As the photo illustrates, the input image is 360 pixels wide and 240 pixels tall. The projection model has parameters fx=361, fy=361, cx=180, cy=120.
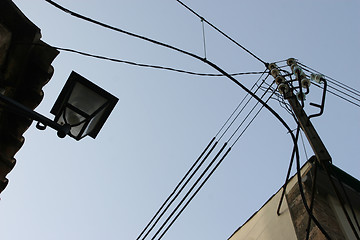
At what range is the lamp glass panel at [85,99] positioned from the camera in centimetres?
329

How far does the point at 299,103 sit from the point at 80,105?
2869 mm

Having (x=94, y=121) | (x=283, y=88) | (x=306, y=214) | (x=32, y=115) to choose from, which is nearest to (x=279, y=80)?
(x=283, y=88)

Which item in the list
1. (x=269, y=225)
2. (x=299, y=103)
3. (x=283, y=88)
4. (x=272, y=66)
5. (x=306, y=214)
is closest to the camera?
(x=299, y=103)

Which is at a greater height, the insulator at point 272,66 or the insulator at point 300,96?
the insulator at point 272,66

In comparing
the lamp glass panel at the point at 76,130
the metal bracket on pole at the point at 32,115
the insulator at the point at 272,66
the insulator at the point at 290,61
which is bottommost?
the metal bracket on pole at the point at 32,115

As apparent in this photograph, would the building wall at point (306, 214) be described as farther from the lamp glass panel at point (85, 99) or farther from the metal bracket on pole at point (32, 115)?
the metal bracket on pole at point (32, 115)

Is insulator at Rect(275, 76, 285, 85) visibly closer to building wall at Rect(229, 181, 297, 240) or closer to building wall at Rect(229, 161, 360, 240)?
building wall at Rect(229, 161, 360, 240)

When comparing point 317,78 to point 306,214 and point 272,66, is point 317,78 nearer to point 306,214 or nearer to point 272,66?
point 272,66

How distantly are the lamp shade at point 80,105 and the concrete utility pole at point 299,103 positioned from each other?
229cm

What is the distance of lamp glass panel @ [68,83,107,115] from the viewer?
329cm

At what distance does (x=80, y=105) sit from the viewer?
3330 millimetres

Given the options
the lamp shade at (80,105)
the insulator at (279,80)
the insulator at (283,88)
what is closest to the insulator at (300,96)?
the insulator at (283,88)

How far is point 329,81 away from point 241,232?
3.54m

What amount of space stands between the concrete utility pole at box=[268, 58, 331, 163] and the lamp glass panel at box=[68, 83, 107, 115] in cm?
239
